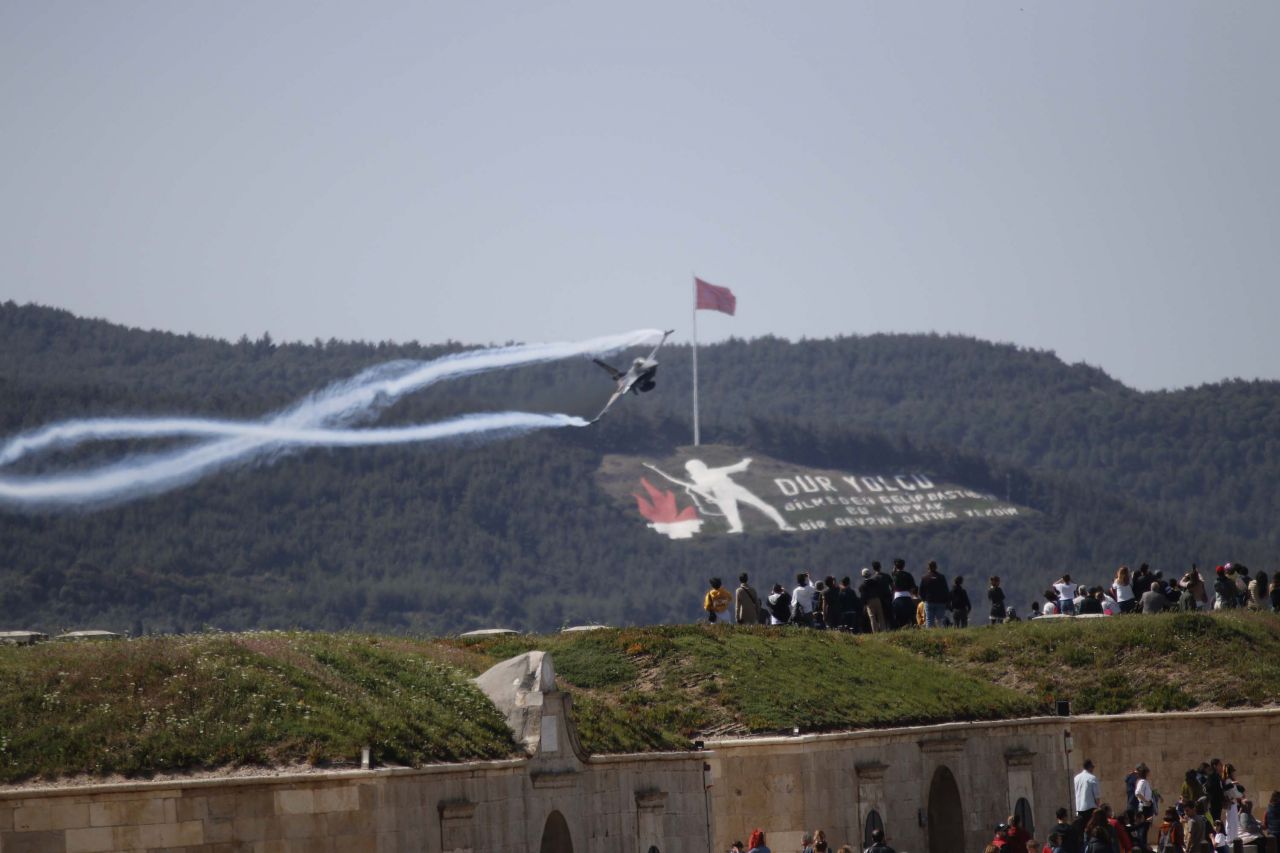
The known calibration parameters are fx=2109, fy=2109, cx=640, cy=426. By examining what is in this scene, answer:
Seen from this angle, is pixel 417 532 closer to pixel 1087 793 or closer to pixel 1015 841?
pixel 1087 793

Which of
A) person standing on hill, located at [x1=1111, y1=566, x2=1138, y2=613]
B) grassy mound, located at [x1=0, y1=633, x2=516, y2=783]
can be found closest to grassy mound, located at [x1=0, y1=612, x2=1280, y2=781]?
grassy mound, located at [x1=0, y1=633, x2=516, y2=783]

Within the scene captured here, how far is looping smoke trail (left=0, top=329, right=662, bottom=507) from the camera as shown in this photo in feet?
195

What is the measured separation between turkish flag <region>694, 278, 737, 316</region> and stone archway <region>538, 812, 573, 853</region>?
261 ft

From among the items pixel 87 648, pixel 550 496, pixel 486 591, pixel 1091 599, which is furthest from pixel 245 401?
pixel 87 648

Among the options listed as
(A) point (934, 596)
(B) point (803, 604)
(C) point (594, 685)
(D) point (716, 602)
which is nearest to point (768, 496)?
(A) point (934, 596)

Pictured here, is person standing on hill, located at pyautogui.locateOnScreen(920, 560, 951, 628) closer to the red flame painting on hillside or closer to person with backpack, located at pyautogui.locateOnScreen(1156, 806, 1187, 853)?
person with backpack, located at pyautogui.locateOnScreen(1156, 806, 1187, 853)

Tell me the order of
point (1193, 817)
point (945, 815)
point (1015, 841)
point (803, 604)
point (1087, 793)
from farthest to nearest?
point (803, 604), point (945, 815), point (1087, 793), point (1193, 817), point (1015, 841)

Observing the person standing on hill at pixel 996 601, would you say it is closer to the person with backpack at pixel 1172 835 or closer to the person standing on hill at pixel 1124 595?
the person standing on hill at pixel 1124 595

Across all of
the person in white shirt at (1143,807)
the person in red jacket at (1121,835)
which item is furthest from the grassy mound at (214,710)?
the person in white shirt at (1143,807)

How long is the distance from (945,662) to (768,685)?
1039cm

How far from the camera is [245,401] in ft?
454

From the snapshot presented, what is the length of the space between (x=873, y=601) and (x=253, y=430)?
2216cm

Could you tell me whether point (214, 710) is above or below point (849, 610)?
below

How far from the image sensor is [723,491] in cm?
18438
